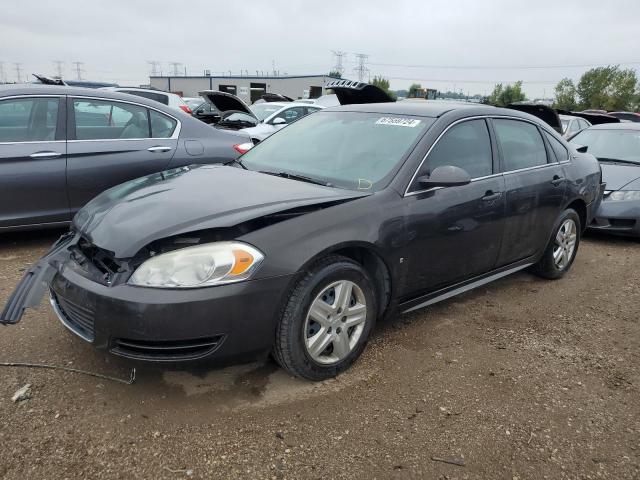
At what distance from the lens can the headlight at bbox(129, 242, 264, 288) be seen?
235 centimetres

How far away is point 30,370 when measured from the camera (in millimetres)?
2777

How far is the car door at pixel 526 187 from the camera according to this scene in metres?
3.87

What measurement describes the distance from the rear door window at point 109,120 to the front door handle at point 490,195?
11.2 ft

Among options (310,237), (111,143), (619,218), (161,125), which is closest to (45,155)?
(111,143)

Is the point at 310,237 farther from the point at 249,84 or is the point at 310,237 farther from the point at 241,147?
the point at 249,84

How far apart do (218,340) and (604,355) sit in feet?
8.52

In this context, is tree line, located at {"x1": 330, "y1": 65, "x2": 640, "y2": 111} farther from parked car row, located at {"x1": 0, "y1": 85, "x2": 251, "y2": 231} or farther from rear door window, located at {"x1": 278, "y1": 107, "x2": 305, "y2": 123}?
parked car row, located at {"x1": 0, "y1": 85, "x2": 251, "y2": 231}

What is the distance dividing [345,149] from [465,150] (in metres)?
0.86

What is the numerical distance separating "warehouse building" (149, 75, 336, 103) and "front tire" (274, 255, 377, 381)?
51.0 meters

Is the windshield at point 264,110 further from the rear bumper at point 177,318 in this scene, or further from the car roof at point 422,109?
the rear bumper at point 177,318

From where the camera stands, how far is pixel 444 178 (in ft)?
10.1

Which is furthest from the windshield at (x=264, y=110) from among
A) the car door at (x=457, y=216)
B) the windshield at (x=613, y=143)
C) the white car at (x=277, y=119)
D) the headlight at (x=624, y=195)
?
the car door at (x=457, y=216)

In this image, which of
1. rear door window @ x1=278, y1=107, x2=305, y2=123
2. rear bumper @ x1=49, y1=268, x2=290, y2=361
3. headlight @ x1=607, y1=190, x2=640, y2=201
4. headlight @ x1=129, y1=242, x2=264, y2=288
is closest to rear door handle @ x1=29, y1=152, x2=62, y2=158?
rear bumper @ x1=49, y1=268, x2=290, y2=361

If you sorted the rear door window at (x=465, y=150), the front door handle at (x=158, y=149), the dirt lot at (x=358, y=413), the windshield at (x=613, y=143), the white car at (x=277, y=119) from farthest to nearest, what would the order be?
the white car at (x=277, y=119) < the windshield at (x=613, y=143) < the front door handle at (x=158, y=149) < the rear door window at (x=465, y=150) < the dirt lot at (x=358, y=413)
